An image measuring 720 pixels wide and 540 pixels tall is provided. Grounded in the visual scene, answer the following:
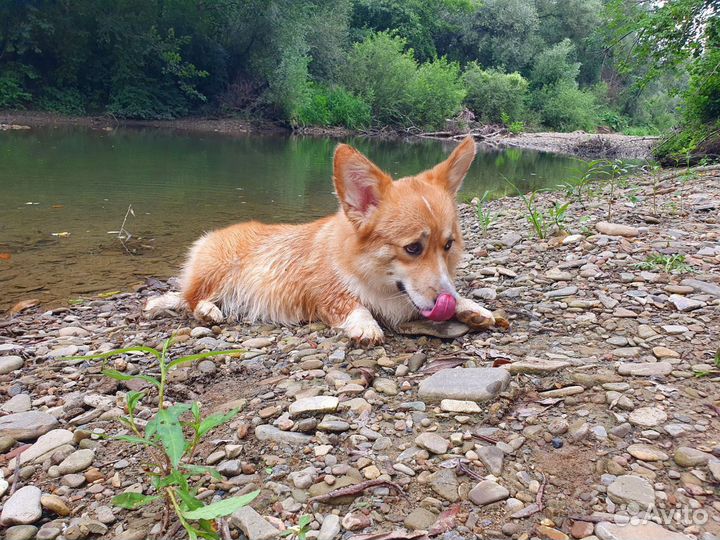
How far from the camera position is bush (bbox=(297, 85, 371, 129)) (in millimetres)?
32812

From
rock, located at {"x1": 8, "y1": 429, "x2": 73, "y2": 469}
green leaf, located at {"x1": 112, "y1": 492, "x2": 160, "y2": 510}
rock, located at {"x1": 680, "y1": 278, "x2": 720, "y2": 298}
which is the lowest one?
rock, located at {"x1": 8, "y1": 429, "x2": 73, "y2": 469}

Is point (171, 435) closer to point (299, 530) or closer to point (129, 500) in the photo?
point (129, 500)

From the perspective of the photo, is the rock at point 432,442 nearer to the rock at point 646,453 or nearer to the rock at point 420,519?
the rock at point 420,519

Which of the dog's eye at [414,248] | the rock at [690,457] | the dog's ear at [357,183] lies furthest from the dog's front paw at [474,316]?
the rock at [690,457]

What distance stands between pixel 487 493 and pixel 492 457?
0.67 ft

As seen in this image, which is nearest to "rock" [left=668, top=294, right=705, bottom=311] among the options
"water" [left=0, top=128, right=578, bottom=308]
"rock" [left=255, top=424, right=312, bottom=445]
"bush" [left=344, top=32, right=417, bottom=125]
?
→ "rock" [left=255, top=424, right=312, bottom=445]

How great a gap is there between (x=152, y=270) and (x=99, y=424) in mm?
4034

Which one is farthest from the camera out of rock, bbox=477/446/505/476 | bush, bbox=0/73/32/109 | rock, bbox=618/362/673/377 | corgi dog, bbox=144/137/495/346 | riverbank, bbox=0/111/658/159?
bush, bbox=0/73/32/109

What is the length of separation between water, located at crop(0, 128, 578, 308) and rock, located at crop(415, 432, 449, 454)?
14.5 feet

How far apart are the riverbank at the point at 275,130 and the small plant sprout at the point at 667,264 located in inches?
787

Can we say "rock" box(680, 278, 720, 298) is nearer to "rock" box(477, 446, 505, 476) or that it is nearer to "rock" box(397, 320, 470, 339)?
"rock" box(397, 320, 470, 339)

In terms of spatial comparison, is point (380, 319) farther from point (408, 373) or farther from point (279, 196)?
point (279, 196)

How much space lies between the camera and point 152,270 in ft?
20.6

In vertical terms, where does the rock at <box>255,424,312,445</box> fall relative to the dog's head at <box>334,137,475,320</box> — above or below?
below
